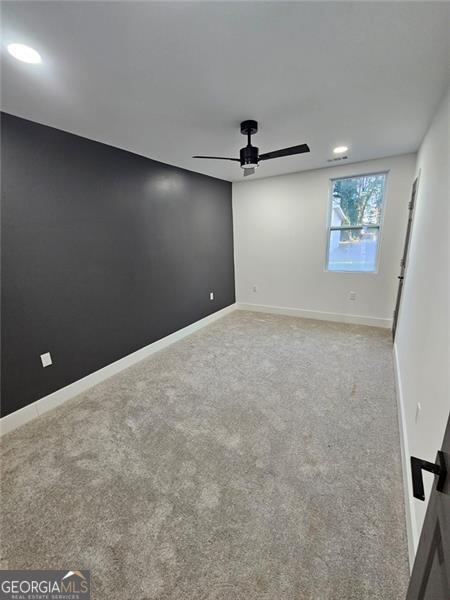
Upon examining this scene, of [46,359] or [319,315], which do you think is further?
[319,315]

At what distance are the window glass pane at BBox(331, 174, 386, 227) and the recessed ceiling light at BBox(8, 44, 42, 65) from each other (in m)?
3.76

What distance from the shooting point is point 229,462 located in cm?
176

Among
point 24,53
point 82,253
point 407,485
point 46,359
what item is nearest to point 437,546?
point 407,485

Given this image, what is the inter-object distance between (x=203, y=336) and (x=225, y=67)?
3.12 m

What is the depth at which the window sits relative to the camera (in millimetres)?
3770

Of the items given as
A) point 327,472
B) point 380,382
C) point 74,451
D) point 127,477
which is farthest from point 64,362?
point 380,382

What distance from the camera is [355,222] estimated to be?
12.9ft

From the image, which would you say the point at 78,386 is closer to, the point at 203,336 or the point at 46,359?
the point at 46,359

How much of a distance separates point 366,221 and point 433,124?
169 cm

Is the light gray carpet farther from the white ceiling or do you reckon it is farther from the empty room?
the white ceiling

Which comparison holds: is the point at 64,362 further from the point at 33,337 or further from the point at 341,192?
the point at 341,192

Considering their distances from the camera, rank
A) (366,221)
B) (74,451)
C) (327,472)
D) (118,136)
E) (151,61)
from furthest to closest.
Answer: (366,221)
(118,136)
(74,451)
(327,472)
(151,61)

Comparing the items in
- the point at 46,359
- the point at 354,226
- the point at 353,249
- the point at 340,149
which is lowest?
the point at 46,359

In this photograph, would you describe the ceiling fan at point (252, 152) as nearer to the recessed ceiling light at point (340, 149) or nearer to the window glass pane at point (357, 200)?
the recessed ceiling light at point (340, 149)
